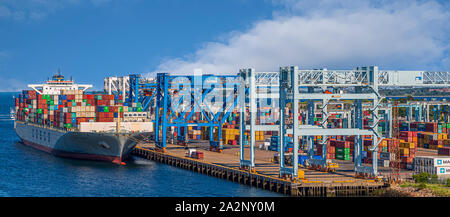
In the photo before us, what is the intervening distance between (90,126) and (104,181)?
16.6m

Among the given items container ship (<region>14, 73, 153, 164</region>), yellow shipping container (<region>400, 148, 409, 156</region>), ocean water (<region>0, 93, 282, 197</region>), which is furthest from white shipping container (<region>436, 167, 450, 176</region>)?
container ship (<region>14, 73, 153, 164</region>)

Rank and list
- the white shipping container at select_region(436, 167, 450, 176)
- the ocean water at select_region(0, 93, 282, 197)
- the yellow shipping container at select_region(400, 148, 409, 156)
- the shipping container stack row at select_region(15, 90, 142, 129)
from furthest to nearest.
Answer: the shipping container stack row at select_region(15, 90, 142, 129) → the yellow shipping container at select_region(400, 148, 409, 156) → the white shipping container at select_region(436, 167, 450, 176) → the ocean water at select_region(0, 93, 282, 197)

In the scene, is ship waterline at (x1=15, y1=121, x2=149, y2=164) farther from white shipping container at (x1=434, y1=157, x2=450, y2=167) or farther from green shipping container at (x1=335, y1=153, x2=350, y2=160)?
white shipping container at (x1=434, y1=157, x2=450, y2=167)

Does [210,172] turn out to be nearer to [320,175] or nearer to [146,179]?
[146,179]

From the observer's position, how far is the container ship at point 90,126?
7062cm

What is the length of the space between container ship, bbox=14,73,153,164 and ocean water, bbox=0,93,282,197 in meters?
1.75

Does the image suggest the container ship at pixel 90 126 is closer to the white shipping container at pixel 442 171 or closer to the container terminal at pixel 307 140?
the container terminal at pixel 307 140

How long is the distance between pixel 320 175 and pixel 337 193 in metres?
5.33

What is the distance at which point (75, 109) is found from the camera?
76.8 metres

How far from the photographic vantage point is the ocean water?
50.1m

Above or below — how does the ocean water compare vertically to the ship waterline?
below

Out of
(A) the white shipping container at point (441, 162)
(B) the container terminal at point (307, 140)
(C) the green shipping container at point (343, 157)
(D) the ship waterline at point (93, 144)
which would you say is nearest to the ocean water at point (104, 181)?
(D) the ship waterline at point (93, 144)

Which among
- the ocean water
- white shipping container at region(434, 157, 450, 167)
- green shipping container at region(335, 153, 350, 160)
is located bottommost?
the ocean water
